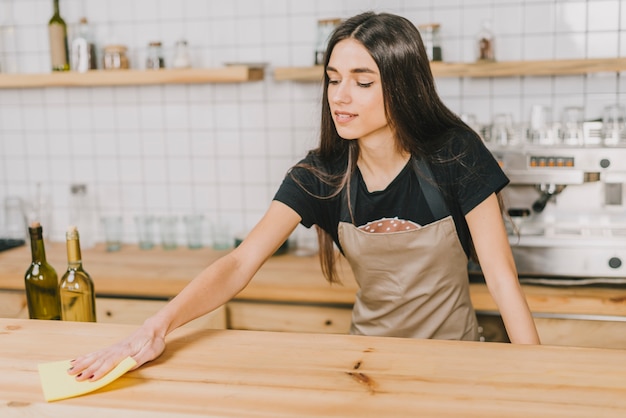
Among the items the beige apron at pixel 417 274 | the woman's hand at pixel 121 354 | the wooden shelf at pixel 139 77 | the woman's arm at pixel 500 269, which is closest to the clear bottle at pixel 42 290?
the woman's hand at pixel 121 354

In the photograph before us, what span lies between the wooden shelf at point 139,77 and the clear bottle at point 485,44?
0.87m

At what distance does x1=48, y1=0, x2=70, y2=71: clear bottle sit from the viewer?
2.93 m

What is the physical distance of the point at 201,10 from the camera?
9.65 feet

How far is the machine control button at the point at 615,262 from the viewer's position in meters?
2.20

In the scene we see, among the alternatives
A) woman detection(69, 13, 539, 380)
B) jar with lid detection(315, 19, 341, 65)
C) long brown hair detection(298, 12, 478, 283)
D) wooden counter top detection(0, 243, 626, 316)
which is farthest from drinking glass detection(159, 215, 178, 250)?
long brown hair detection(298, 12, 478, 283)

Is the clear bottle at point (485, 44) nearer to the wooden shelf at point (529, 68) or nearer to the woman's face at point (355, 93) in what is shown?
the wooden shelf at point (529, 68)

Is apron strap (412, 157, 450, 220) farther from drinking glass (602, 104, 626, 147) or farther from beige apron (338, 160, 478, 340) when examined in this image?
drinking glass (602, 104, 626, 147)

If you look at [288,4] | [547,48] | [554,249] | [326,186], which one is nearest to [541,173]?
[554,249]

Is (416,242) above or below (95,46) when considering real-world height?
below

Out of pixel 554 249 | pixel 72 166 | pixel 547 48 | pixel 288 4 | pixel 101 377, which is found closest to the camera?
pixel 101 377

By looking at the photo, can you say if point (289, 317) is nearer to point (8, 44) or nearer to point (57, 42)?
point (57, 42)

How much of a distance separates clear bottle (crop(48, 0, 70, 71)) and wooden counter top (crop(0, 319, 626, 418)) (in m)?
1.90

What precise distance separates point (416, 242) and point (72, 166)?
2.00 meters

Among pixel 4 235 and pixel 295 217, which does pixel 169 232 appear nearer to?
pixel 4 235
